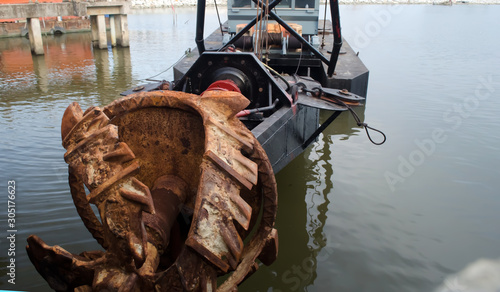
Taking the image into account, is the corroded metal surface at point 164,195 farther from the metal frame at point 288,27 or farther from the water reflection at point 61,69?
the water reflection at point 61,69

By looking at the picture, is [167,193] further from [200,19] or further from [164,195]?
[200,19]

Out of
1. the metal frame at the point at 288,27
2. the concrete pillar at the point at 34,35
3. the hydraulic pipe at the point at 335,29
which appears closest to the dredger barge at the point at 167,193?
the metal frame at the point at 288,27

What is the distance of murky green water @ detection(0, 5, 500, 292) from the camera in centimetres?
409

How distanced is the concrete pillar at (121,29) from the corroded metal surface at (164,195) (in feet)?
54.5

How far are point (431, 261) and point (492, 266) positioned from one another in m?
0.55

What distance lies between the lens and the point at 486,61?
1429 centimetres

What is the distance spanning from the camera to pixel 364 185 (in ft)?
19.1

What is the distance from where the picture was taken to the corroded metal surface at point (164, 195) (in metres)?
1.98

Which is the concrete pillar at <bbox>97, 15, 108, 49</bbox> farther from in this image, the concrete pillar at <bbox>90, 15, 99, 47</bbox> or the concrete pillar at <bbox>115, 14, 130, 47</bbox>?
the concrete pillar at <bbox>115, 14, 130, 47</bbox>

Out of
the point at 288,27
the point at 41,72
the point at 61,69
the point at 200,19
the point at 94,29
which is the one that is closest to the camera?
the point at 288,27

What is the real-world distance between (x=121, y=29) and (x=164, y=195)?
1726cm

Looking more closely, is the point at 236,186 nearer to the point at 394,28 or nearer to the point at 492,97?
the point at 492,97

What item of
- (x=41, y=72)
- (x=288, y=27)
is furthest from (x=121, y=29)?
(x=288, y=27)

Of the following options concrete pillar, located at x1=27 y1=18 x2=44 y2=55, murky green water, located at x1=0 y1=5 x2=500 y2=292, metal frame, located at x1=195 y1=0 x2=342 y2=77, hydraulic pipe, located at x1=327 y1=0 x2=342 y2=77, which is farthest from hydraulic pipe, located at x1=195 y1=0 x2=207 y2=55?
concrete pillar, located at x1=27 y1=18 x2=44 y2=55
